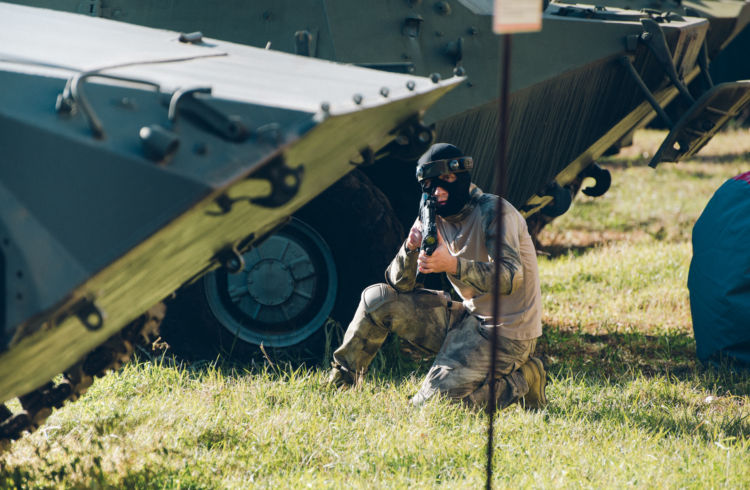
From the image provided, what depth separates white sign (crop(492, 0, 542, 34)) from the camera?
8.57 feet

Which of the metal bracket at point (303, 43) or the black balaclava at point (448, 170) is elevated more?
the metal bracket at point (303, 43)

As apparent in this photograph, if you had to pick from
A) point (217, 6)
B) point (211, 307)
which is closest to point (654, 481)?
point (211, 307)

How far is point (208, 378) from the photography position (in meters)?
4.84

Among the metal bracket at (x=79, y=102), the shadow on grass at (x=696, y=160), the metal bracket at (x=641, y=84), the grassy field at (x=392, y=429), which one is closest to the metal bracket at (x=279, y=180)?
the metal bracket at (x=79, y=102)

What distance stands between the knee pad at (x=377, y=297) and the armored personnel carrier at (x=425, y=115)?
0.42 meters

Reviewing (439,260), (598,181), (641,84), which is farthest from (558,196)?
(439,260)

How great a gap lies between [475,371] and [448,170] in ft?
3.23

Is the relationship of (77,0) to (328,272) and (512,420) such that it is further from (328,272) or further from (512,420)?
(512,420)

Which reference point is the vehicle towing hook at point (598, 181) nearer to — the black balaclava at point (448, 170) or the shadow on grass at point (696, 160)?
the black balaclava at point (448, 170)

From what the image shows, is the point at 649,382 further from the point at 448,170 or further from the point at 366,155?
the point at 366,155

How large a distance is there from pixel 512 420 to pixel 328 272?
1.47 metres

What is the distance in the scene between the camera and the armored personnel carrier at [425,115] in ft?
16.9

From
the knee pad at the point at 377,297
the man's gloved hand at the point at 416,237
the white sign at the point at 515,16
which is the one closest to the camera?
the white sign at the point at 515,16

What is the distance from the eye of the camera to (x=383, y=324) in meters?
4.76
